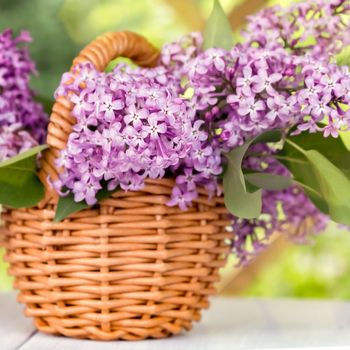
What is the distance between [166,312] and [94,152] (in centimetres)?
19


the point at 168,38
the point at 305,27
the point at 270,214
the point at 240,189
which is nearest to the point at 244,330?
the point at 270,214

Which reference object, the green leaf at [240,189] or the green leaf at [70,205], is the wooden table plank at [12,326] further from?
the green leaf at [240,189]

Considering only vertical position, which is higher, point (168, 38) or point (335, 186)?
point (168, 38)

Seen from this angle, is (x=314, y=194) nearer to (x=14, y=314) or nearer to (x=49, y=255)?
(x=49, y=255)

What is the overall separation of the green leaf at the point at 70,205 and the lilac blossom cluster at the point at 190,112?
1cm

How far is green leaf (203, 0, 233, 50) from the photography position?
958 millimetres

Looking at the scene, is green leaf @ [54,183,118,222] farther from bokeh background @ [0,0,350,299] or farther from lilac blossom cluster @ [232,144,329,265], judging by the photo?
bokeh background @ [0,0,350,299]

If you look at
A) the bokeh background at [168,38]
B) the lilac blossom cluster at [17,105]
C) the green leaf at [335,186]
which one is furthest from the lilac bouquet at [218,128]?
the bokeh background at [168,38]

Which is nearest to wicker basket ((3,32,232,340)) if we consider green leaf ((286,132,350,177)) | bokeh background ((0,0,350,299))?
green leaf ((286,132,350,177))

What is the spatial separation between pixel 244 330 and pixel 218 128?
255mm

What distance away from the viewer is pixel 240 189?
814mm

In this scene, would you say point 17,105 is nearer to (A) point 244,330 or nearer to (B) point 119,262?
(B) point 119,262

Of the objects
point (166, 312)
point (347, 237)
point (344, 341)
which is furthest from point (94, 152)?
point (347, 237)

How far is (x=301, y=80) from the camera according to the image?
89 centimetres
